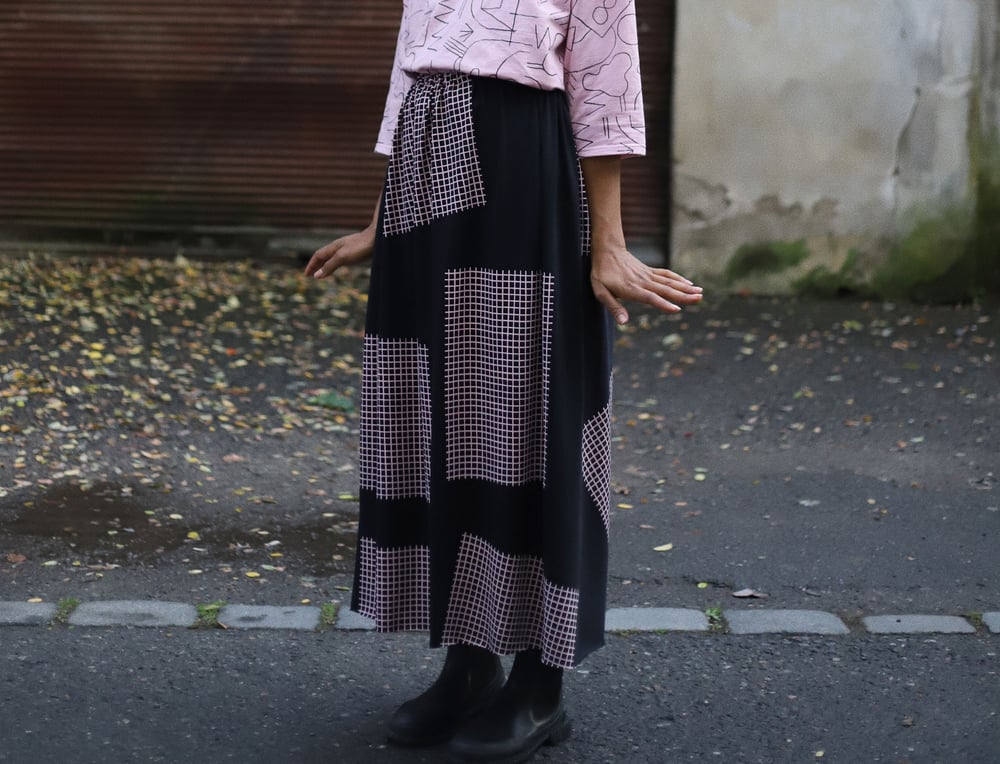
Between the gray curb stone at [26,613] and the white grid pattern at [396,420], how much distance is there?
1.27 m

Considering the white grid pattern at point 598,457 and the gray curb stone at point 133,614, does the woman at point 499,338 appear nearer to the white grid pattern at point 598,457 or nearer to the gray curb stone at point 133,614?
Result: the white grid pattern at point 598,457

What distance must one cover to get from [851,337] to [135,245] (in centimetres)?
464

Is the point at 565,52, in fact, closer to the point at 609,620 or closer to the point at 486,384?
the point at 486,384

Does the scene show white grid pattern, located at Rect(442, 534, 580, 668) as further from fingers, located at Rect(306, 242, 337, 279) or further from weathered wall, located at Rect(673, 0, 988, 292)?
weathered wall, located at Rect(673, 0, 988, 292)

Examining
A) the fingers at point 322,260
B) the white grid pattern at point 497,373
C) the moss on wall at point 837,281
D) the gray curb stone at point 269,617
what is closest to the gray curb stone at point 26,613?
the gray curb stone at point 269,617

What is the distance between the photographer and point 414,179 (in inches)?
112

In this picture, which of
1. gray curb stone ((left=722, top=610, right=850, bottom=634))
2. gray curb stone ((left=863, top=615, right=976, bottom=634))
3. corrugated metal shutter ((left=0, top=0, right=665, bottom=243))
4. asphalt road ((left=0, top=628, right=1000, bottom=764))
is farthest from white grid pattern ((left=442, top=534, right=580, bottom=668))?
corrugated metal shutter ((left=0, top=0, right=665, bottom=243))

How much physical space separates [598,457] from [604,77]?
0.79 m

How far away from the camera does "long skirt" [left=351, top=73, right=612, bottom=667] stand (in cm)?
276

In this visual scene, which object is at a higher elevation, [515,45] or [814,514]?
[515,45]

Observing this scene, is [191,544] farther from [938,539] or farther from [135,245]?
[135,245]

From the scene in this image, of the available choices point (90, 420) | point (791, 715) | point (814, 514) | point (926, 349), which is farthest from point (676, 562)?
point (926, 349)

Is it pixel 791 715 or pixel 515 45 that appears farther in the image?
pixel 791 715

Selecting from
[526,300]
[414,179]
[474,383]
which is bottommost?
[474,383]
